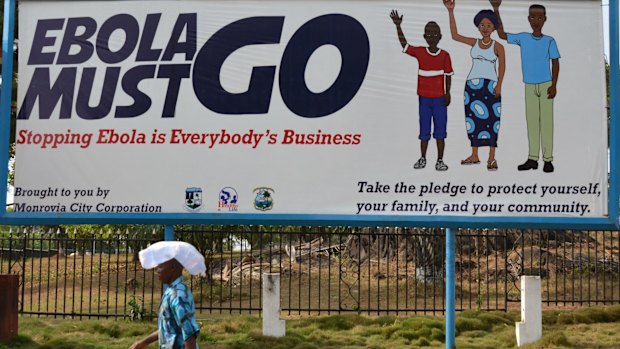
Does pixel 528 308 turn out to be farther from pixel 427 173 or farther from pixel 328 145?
pixel 328 145

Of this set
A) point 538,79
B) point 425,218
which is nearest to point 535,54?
point 538,79

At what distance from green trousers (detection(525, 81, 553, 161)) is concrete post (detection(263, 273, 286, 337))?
3540mm

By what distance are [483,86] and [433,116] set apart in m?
0.65

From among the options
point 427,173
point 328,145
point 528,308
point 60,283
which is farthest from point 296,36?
point 60,283

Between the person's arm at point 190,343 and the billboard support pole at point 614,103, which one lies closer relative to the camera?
the person's arm at point 190,343

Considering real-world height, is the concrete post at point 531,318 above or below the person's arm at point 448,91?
below

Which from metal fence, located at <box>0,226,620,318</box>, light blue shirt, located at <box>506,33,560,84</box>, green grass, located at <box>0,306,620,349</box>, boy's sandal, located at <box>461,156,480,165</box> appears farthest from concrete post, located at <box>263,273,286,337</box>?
light blue shirt, located at <box>506,33,560,84</box>

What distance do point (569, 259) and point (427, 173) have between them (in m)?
12.3

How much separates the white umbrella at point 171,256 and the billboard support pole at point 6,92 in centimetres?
437

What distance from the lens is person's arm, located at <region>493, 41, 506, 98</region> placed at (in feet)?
25.0

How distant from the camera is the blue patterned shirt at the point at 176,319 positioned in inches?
169

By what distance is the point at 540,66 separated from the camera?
761 centimetres

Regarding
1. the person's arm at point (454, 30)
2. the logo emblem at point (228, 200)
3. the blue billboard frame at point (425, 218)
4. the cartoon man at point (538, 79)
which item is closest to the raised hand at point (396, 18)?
the person's arm at point (454, 30)

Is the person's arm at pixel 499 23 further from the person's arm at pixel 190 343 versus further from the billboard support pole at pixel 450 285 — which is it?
the person's arm at pixel 190 343
